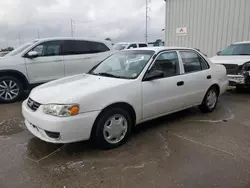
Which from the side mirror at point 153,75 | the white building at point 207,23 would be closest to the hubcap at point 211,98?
the side mirror at point 153,75

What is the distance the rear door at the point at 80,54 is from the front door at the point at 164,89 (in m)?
3.49

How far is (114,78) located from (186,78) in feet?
4.76

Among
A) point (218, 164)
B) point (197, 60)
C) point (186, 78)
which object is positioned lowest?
point (218, 164)

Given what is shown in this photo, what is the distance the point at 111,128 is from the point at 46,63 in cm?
392

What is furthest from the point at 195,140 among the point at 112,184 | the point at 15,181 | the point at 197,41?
the point at 197,41

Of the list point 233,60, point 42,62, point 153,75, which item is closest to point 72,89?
point 153,75

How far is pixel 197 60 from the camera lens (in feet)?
15.2

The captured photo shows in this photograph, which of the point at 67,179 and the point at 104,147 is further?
the point at 104,147

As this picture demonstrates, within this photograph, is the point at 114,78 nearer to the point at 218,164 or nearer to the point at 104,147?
the point at 104,147

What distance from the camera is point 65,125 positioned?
283 cm

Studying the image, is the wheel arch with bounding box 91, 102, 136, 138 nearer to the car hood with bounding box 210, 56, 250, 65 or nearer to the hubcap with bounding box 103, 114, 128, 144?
the hubcap with bounding box 103, 114, 128, 144

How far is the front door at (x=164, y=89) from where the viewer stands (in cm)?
362

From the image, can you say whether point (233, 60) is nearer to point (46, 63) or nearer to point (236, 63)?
point (236, 63)

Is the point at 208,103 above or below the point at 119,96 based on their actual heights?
below
